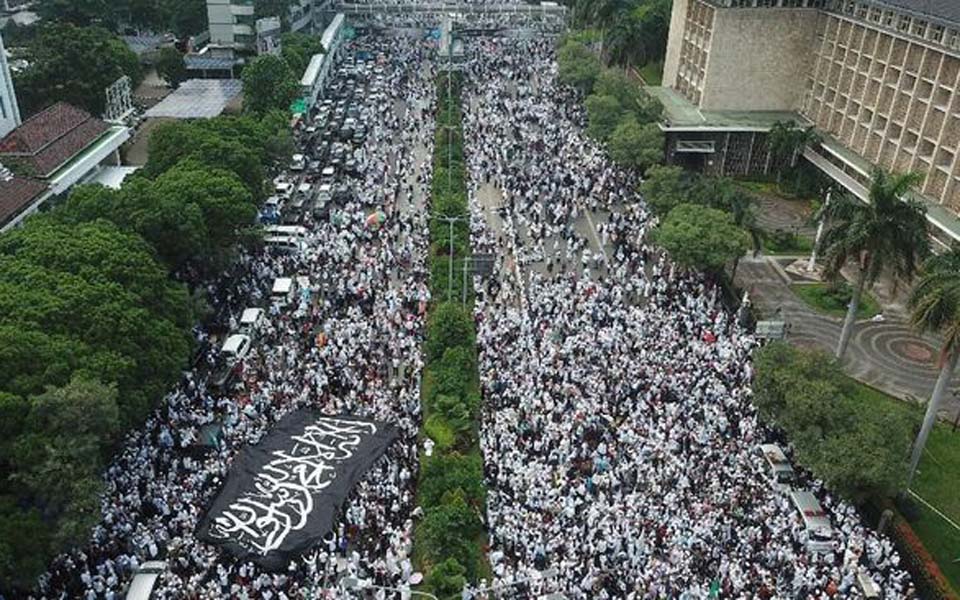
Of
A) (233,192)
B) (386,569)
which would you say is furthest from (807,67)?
(386,569)

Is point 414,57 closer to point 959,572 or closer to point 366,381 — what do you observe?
point 366,381

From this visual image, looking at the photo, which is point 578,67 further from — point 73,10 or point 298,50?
point 73,10

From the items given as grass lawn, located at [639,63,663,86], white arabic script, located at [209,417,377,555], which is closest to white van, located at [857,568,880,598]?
white arabic script, located at [209,417,377,555]

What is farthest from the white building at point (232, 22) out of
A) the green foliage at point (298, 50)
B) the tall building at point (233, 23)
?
the green foliage at point (298, 50)

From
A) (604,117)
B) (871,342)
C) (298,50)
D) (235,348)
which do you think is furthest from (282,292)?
(298,50)

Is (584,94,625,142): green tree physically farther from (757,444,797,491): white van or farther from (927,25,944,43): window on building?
(757,444,797,491): white van

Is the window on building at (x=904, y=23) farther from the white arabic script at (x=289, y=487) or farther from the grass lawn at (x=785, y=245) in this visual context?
the white arabic script at (x=289, y=487)
